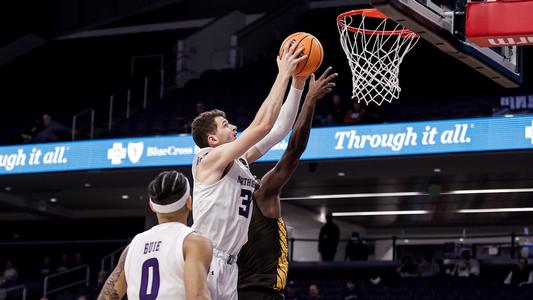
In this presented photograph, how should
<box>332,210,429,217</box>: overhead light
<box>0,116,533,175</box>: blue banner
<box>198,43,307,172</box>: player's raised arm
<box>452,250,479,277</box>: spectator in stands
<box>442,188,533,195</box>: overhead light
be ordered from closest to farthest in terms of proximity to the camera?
<box>198,43,307,172</box>: player's raised arm < <box>0,116,533,175</box>: blue banner < <box>452,250,479,277</box>: spectator in stands < <box>442,188,533,195</box>: overhead light < <box>332,210,429,217</box>: overhead light

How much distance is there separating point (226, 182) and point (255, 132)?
1.14ft

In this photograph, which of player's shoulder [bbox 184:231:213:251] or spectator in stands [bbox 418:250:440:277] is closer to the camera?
player's shoulder [bbox 184:231:213:251]

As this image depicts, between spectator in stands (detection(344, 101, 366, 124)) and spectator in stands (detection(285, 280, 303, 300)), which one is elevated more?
spectator in stands (detection(344, 101, 366, 124))

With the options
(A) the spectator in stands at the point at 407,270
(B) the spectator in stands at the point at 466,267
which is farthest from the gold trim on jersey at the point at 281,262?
(A) the spectator in stands at the point at 407,270

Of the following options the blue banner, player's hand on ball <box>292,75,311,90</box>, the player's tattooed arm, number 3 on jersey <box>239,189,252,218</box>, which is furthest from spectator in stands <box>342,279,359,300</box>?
the player's tattooed arm

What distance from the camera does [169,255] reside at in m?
4.29

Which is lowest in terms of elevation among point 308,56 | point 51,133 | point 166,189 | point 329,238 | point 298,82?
point 166,189

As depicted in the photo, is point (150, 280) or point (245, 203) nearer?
point (150, 280)

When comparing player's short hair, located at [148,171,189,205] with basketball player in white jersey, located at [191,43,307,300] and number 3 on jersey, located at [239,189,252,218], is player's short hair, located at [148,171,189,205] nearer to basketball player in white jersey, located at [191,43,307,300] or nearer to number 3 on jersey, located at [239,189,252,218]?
basketball player in white jersey, located at [191,43,307,300]

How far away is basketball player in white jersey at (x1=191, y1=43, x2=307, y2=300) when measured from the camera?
4992mm

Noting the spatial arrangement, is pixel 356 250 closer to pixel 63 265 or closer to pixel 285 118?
pixel 63 265

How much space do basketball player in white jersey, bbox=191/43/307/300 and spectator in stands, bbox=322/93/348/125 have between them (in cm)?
1249

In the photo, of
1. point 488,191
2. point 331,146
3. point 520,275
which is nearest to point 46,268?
point 331,146

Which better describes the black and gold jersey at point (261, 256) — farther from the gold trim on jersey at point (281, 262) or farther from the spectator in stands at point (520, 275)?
the spectator in stands at point (520, 275)
